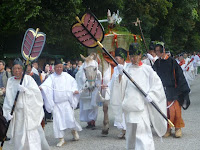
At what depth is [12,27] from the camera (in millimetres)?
23375

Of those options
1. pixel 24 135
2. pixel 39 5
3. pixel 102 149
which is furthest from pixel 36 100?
pixel 39 5

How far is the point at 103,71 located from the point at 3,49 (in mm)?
16504

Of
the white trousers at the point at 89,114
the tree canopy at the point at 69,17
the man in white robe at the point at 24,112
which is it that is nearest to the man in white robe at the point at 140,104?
the man in white robe at the point at 24,112

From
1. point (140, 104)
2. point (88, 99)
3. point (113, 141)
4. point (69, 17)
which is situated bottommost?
point (113, 141)

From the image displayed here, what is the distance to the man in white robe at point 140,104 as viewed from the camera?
22.2ft

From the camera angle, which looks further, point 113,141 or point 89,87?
point 89,87

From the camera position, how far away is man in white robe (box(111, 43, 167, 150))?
266 inches

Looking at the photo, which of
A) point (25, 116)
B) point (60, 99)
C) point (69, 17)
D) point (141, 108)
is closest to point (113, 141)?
point (60, 99)

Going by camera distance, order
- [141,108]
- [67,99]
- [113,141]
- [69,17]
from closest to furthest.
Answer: [141,108] < [113,141] < [67,99] < [69,17]

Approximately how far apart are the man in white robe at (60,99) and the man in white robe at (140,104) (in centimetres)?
203

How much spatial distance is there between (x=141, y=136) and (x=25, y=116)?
210cm

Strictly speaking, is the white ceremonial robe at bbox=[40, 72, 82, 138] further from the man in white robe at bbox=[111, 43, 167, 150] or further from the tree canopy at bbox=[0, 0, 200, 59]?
the tree canopy at bbox=[0, 0, 200, 59]

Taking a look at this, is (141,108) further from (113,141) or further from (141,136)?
(113,141)

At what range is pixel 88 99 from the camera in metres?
10.6
